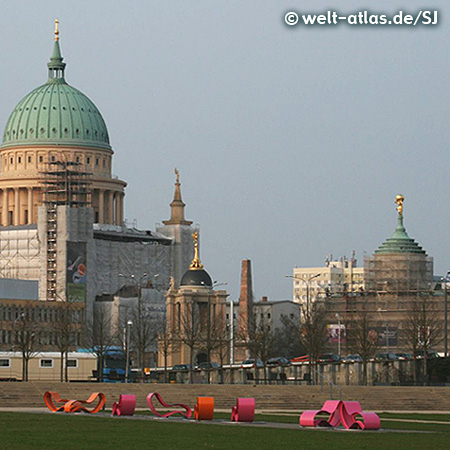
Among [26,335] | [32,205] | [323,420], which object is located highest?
[32,205]

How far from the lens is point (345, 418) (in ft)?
169

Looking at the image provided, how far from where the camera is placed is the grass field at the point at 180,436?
4241cm

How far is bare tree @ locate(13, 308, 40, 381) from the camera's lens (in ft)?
365

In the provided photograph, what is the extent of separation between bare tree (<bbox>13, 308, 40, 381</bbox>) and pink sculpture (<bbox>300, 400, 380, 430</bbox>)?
59.3 m

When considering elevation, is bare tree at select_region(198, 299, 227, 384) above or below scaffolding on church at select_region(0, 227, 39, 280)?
below

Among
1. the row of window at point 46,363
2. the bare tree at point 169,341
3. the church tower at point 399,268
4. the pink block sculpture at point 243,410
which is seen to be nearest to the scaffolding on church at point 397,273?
the church tower at point 399,268

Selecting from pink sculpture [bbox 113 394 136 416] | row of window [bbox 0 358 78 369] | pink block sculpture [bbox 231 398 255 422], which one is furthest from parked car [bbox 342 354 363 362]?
pink block sculpture [bbox 231 398 255 422]

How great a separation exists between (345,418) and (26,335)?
79015mm

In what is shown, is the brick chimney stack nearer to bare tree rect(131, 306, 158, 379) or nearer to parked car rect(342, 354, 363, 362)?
bare tree rect(131, 306, 158, 379)

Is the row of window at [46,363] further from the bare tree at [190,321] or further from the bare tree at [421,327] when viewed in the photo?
the bare tree at [190,321]

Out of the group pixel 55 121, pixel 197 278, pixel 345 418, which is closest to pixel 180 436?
pixel 345 418

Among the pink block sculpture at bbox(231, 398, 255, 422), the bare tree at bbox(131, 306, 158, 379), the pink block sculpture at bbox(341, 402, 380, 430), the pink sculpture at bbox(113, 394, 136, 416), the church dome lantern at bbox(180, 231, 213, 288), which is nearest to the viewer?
the pink block sculpture at bbox(341, 402, 380, 430)

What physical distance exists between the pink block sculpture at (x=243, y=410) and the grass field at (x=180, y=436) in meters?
2.51

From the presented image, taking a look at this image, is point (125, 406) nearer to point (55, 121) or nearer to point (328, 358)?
point (328, 358)
